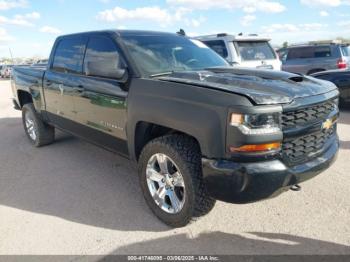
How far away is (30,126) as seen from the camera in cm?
609

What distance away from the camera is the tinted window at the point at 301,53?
1238 cm

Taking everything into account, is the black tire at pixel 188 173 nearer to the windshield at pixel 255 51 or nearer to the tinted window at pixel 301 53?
the windshield at pixel 255 51

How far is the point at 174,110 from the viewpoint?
280 centimetres

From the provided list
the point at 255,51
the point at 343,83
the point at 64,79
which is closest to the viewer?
→ the point at 64,79

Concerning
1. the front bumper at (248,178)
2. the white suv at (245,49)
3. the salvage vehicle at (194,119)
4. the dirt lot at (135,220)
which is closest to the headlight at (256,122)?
the salvage vehicle at (194,119)

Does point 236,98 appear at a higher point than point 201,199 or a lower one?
higher

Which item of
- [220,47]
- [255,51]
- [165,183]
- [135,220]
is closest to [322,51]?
[255,51]

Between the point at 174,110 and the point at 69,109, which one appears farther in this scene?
the point at 69,109

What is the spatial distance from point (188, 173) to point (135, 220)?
0.87 meters

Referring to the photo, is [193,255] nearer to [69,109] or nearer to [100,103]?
[100,103]

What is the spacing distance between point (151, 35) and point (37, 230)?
2550 millimetres

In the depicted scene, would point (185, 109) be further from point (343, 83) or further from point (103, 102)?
point (343, 83)

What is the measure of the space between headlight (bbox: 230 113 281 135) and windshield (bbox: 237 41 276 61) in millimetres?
6156

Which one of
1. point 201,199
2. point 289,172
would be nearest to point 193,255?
point 201,199
